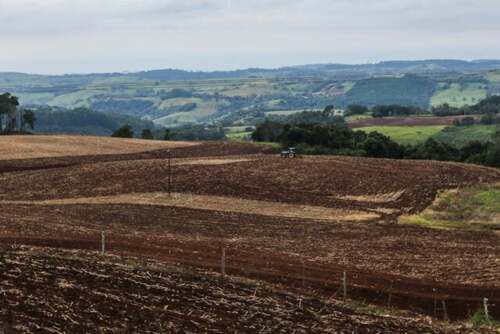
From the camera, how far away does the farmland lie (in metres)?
19.0

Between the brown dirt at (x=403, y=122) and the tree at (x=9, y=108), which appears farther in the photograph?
the brown dirt at (x=403, y=122)

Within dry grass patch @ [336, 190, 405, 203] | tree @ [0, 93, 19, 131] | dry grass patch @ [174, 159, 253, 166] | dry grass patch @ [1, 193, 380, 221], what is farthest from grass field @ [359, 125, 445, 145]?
dry grass patch @ [1, 193, 380, 221]

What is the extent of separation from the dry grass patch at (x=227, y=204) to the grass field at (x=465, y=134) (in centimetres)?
8570

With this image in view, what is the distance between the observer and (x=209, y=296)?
20.9 m

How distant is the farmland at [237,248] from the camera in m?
19.0

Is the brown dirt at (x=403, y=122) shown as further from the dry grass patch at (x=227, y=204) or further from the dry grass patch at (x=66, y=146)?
the dry grass patch at (x=227, y=204)

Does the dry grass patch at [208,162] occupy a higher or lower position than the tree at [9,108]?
lower

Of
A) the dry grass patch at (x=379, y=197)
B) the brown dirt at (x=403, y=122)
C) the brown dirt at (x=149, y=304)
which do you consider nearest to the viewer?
the brown dirt at (x=149, y=304)

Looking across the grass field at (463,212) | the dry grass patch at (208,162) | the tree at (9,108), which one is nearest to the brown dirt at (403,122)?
the tree at (9,108)

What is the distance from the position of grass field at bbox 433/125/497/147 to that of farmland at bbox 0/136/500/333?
66.6 meters

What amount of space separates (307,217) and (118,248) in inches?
796

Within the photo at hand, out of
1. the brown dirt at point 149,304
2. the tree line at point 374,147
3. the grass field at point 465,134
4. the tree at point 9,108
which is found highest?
the tree at point 9,108

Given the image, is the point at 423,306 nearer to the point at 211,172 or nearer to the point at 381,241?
the point at 381,241

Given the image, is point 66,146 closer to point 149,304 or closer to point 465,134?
point 149,304
